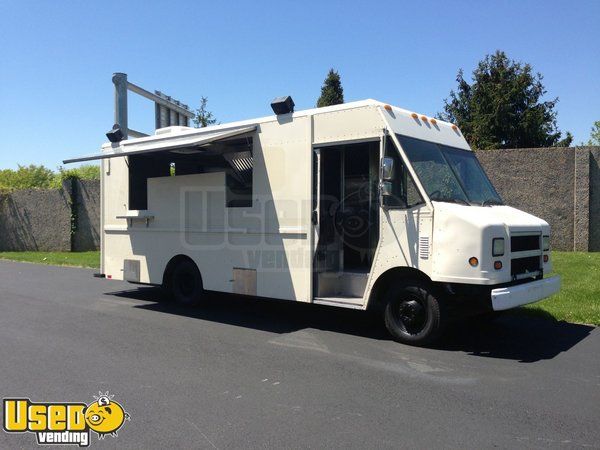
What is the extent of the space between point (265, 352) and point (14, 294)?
7129mm

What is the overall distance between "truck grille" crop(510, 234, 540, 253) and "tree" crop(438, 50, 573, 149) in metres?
23.5

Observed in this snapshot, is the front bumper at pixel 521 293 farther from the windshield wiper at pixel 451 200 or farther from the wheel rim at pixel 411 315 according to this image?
the windshield wiper at pixel 451 200

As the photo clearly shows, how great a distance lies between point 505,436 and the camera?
12.8ft

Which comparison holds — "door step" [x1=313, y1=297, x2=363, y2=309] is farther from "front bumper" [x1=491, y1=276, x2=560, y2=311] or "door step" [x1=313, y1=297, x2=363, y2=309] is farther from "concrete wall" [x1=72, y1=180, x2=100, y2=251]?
"concrete wall" [x1=72, y1=180, x2=100, y2=251]

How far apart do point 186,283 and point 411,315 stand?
449 centimetres

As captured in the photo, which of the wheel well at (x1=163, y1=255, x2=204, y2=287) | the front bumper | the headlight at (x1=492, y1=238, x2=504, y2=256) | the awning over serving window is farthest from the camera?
the wheel well at (x1=163, y1=255, x2=204, y2=287)

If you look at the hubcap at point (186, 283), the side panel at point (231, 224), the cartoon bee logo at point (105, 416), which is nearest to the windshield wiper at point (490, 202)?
the side panel at point (231, 224)

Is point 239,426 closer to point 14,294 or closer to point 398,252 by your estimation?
point 398,252

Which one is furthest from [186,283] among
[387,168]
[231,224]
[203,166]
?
[387,168]

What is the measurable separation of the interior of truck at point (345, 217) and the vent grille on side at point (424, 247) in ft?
3.38

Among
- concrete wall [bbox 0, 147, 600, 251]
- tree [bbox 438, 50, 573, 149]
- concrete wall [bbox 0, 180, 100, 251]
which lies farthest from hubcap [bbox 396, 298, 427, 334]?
tree [bbox 438, 50, 573, 149]

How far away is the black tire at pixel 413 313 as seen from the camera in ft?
20.2

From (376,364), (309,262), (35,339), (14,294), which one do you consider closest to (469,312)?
(376,364)

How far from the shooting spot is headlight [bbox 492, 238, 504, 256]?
19.0ft
